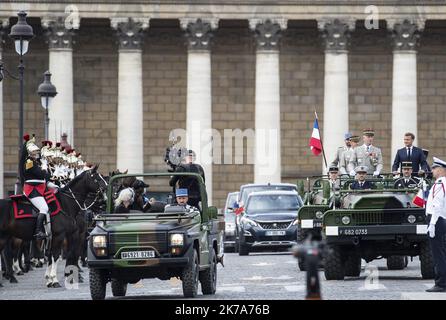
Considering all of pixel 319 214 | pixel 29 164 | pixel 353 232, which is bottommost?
pixel 353 232

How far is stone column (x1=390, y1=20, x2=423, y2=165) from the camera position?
73.4m

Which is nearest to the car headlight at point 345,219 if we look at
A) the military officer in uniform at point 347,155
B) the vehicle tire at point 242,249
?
the military officer in uniform at point 347,155

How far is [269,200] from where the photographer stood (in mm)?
54250

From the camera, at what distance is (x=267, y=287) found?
109ft

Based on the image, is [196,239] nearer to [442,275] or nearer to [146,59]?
[442,275]

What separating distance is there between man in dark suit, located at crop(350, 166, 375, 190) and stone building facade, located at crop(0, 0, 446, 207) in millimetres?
35094

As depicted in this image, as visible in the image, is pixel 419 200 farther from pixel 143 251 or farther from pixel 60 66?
pixel 60 66

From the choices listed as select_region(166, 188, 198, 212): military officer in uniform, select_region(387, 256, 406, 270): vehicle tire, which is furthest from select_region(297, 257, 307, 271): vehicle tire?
select_region(166, 188, 198, 212): military officer in uniform

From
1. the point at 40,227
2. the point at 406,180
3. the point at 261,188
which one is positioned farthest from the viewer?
the point at 261,188

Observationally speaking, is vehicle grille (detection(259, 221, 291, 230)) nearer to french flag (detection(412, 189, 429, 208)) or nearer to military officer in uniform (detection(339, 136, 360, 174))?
military officer in uniform (detection(339, 136, 360, 174))

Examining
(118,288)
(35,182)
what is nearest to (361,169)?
(35,182)

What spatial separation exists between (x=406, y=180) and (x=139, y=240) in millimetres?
9969

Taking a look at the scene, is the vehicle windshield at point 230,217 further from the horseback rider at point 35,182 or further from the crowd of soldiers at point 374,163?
the horseback rider at point 35,182
